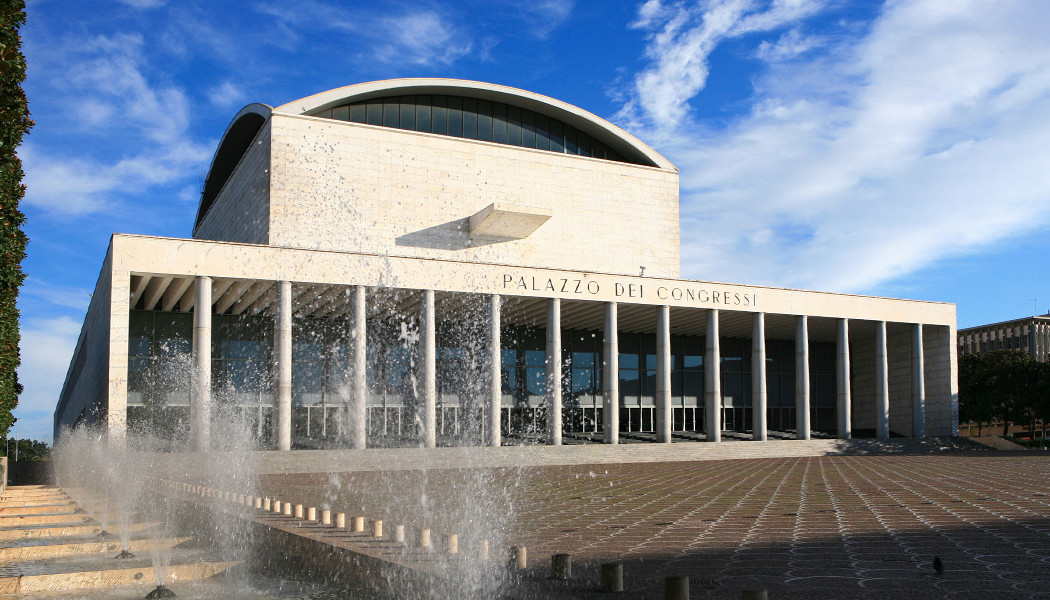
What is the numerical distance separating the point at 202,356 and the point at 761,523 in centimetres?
2040

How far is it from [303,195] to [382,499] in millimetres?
21727

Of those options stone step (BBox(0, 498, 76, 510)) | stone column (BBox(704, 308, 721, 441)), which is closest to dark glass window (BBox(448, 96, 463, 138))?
stone column (BBox(704, 308, 721, 441))

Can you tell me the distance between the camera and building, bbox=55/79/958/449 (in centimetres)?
2922

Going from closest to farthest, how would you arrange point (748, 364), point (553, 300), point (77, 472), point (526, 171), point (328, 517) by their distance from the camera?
point (328, 517)
point (77, 472)
point (553, 300)
point (526, 171)
point (748, 364)

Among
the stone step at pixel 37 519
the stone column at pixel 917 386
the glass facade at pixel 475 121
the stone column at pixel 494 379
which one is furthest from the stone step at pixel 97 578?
the stone column at pixel 917 386

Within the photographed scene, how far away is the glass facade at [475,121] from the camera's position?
38.5 metres

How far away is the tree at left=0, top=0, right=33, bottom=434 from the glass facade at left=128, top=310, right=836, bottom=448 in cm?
1313

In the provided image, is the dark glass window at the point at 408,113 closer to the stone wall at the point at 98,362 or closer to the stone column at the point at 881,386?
the stone wall at the point at 98,362

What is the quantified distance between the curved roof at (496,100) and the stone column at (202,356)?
11417mm

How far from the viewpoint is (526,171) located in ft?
131

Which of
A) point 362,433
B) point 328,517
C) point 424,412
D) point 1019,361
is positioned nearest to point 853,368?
point 1019,361

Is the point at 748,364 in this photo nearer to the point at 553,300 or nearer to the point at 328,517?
the point at 553,300

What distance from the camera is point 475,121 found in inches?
1598

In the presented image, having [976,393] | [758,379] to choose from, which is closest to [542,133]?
[758,379]
